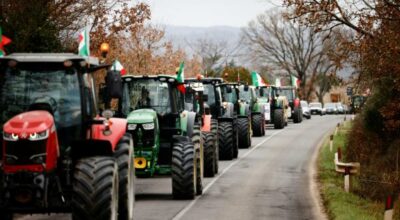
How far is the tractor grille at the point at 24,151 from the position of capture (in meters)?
11.7

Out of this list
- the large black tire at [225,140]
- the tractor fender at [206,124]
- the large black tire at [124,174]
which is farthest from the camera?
the large black tire at [225,140]

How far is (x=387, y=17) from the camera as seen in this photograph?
85.3 feet

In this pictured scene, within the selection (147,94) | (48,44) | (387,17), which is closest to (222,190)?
(147,94)

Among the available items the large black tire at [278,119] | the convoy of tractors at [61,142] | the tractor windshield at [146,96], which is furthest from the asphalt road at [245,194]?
the large black tire at [278,119]

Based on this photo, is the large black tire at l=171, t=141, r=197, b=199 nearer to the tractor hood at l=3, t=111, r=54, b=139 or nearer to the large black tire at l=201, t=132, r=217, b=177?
the large black tire at l=201, t=132, r=217, b=177

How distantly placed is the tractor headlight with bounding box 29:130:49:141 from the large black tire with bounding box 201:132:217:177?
13095 millimetres

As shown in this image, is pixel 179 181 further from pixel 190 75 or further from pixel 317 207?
pixel 190 75

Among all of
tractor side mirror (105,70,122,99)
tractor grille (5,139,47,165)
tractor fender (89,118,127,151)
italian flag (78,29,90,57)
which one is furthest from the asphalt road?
tractor grille (5,139,47,165)

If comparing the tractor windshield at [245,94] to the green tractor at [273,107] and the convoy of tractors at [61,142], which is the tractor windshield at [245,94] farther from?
the convoy of tractors at [61,142]

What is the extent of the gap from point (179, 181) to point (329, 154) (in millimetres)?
17442

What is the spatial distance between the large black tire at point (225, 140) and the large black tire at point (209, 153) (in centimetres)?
543

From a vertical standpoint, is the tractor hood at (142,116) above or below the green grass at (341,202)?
above

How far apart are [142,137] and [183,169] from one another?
124 cm

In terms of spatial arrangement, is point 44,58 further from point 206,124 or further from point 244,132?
point 244,132
